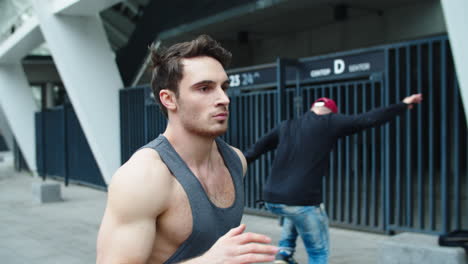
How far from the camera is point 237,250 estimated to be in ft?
5.30

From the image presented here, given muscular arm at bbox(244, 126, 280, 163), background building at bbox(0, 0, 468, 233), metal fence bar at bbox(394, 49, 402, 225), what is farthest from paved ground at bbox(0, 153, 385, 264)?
muscular arm at bbox(244, 126, 280, 163)

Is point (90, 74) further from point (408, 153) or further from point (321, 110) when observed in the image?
point (321, 110)

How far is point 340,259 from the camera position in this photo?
565 cm

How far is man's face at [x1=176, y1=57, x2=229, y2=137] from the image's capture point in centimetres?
183

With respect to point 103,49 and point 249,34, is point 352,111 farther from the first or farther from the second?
point 249,34

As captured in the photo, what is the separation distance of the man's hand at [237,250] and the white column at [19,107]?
1802 centimetres

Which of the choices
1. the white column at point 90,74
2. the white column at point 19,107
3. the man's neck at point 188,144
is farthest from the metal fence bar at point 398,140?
the white column at point 19,107

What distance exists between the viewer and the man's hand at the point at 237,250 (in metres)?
1.61

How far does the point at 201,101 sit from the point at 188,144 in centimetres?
18

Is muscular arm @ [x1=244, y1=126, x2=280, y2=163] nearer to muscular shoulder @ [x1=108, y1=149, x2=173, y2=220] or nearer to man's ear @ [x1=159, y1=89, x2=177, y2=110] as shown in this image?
man's ear @ [x1=159, y1=89, x2=177, y2=110]

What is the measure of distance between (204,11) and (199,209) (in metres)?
12.3

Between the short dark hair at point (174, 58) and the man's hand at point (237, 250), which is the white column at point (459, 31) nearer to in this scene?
the short dark hair at point (174, 58)

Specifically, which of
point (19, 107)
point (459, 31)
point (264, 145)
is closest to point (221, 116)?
point (264, 145)

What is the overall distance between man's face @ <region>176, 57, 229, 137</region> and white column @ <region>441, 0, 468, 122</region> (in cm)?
390
